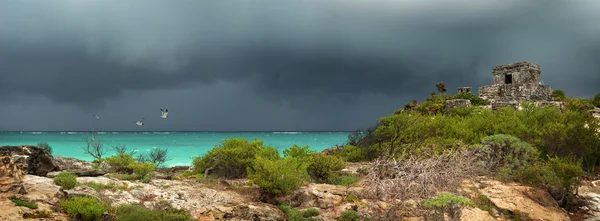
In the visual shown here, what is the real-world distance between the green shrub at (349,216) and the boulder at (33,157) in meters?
10.0

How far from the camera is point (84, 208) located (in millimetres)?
8867

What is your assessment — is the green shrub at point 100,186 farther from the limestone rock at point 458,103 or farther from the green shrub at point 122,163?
the limestone rock at point 458,103

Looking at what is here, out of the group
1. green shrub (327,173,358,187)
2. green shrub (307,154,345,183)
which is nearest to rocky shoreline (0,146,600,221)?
green shrub (327,173,358,187)

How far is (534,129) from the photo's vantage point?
18.6m

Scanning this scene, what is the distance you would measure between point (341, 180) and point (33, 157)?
434 inches

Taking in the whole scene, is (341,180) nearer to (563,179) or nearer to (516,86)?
(563,179)

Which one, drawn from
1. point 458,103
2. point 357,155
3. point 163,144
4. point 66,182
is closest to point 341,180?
point 357,155

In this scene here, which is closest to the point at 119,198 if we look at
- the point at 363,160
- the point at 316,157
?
the point at 316,157

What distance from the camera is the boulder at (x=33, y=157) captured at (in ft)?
39.1

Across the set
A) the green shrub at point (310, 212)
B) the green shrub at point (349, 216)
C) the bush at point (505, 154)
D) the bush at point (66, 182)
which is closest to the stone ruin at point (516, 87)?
the bush at point (505, 154)

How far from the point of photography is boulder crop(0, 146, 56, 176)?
39.1ft

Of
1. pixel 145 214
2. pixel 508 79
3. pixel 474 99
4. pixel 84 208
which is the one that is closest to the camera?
pixel 84 208

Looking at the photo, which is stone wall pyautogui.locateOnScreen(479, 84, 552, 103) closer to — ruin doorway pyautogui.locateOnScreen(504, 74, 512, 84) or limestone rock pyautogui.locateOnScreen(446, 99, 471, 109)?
ruin doorway pyautogui.locateOnScreen(504, 74, 512, 84)

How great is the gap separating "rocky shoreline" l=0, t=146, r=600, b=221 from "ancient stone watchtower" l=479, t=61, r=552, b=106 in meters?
22.5
